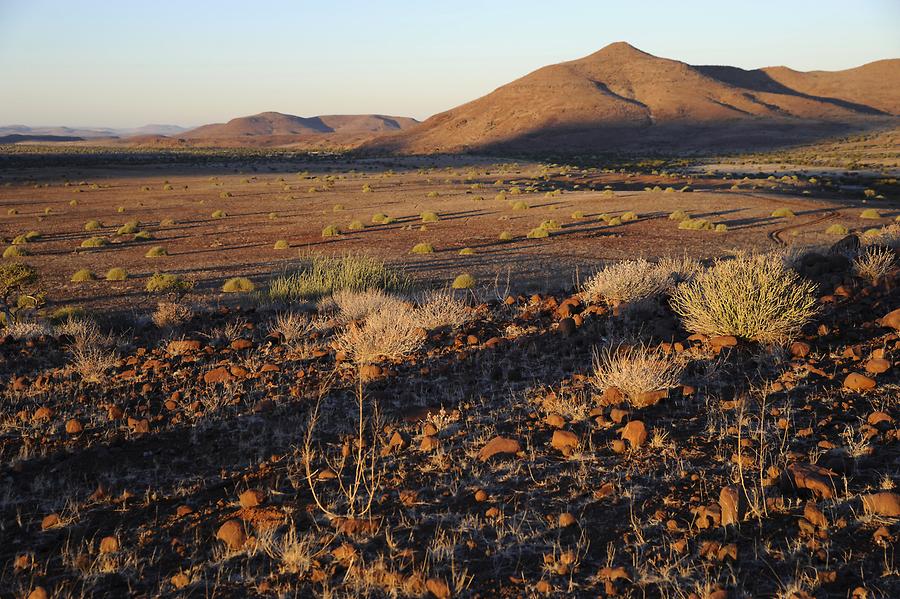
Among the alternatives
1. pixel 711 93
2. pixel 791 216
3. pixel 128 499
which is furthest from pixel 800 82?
pixel 128 499

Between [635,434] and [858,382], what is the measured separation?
2167mm

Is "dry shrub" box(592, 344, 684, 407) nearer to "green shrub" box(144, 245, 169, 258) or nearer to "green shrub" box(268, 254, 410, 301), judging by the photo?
"green shrub" box(268, 254, 410, 301)

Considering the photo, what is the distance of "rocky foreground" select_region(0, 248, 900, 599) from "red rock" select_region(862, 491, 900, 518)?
13 millimetres

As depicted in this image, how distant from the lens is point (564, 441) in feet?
14.7

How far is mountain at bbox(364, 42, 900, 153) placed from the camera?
98.1 m

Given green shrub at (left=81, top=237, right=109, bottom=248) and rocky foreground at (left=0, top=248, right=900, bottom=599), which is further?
green shrub at (left=81, top=237, right=109, bottom=248)

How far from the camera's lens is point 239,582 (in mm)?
3150

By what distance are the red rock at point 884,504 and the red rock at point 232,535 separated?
3294 mm

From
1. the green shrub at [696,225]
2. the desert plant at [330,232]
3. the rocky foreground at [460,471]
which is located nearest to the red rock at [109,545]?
the rocky foreground at [460,471]

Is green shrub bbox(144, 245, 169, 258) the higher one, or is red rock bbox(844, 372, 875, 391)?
red rock bbox(844, 372, 875, 391)

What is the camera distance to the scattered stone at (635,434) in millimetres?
4441

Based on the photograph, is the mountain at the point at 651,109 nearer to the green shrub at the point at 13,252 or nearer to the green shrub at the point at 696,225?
the green shrub at the point at 696,225

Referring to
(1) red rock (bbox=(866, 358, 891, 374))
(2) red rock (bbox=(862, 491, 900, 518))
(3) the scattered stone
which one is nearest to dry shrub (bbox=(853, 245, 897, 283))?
(1) red rock (bbox=(866, 358, 891, 374))

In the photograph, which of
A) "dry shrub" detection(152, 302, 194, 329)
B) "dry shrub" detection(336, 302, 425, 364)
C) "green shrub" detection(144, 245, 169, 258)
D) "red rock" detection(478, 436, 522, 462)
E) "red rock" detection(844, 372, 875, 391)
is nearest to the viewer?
"red rock" detection(478, 436, 522, 462)
